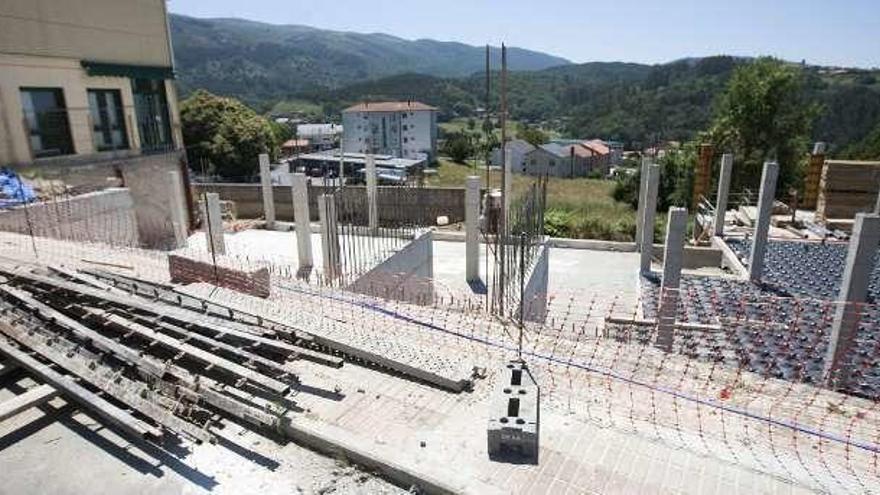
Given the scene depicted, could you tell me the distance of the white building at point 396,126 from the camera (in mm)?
70125

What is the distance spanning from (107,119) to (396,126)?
5912 cm

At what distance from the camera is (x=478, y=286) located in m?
12.0

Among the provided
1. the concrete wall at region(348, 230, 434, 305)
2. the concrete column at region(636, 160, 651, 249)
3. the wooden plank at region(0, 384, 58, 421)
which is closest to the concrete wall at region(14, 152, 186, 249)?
the concrete wall at region(348, 230, 434, 305)

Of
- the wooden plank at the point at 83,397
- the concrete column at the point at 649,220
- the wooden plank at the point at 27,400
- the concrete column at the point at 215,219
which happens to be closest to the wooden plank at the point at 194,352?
the wooden plank at the point at 83,397

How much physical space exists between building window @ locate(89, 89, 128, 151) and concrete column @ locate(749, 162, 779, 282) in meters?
15.9

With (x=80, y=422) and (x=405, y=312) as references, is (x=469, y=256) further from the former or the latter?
(x=80, y=422)

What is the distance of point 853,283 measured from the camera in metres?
6.43

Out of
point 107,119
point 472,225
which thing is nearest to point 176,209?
point 107,119

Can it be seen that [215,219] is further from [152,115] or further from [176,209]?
[152,115]

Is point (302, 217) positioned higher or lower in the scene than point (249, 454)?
higher

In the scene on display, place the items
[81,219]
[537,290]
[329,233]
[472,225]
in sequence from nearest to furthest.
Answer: [81,219]
[329,233]
[537,290]
[472,225]

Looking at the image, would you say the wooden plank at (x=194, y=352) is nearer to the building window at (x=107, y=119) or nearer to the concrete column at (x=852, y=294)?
the concrete column at (x=852, y=294)

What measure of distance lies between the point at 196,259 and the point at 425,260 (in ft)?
19.1

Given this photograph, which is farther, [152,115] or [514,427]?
[152,115]
